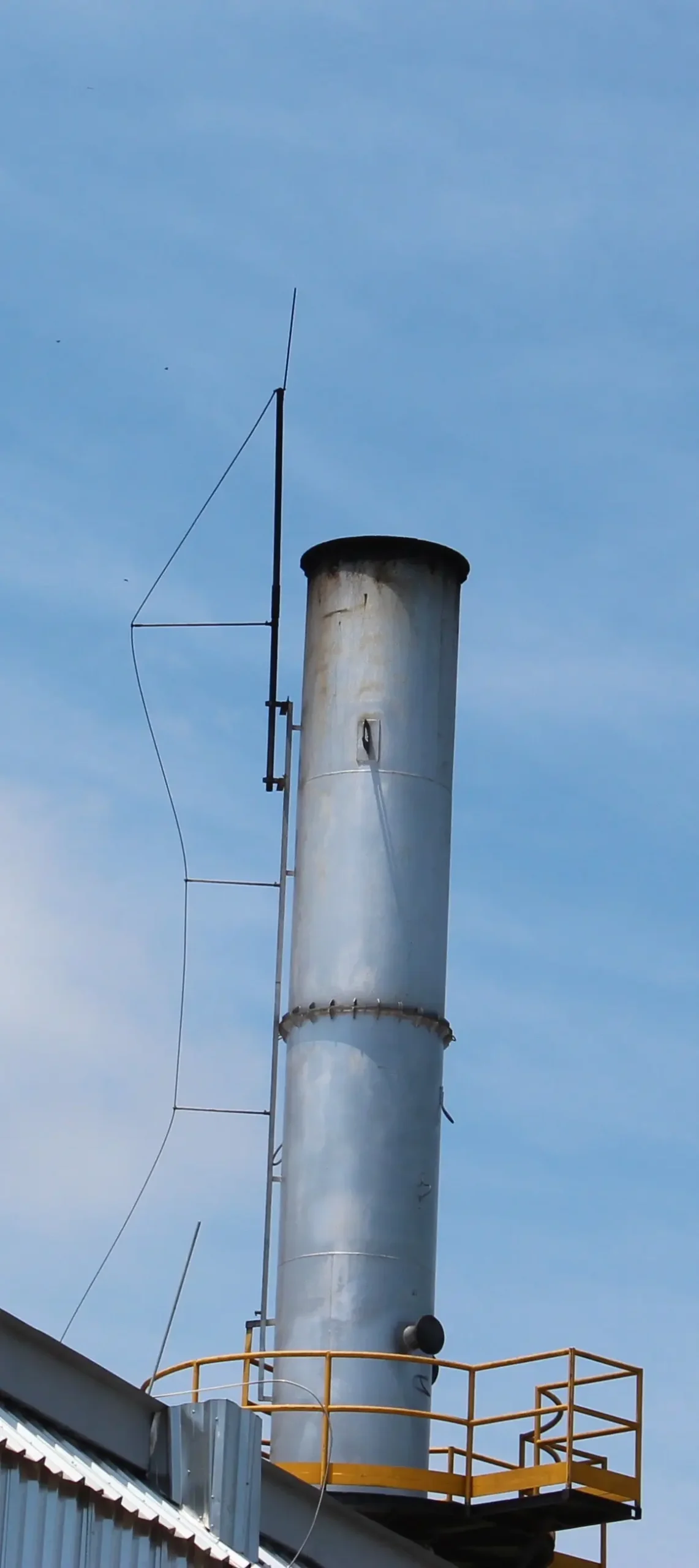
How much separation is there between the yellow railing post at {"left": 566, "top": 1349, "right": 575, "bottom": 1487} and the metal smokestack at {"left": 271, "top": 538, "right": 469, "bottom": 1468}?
5.96 ft

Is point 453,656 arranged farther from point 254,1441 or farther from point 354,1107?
point 254,1441

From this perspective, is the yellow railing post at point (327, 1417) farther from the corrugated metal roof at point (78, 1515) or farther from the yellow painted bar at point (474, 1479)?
the corrugated metal roof at point (78, 1515)

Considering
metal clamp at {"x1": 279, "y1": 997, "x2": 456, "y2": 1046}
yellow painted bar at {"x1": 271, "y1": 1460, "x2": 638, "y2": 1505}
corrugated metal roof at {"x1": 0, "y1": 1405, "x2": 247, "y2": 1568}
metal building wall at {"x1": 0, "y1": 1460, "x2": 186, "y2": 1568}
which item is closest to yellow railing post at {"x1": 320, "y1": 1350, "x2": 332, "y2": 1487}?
yellow painted bar at {"x1": 271, "y1": 1460, "x2": 638, "y2": 1505}

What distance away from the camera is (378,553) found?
1036 inches

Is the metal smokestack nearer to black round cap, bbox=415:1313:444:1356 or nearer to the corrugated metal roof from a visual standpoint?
black round cap, bbox=415:1313:444:1356

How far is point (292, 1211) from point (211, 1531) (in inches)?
243

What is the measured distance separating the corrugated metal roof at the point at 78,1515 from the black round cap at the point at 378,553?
10700 mm

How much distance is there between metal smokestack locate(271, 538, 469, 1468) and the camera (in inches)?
947

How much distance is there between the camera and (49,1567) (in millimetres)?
16797

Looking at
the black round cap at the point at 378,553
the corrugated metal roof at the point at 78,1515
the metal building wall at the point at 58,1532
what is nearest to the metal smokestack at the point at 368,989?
the black round cap at the point at 378,553

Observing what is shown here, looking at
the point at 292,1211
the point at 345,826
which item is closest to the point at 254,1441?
the point at 292,1211

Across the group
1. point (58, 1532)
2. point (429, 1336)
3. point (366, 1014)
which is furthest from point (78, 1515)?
point (366, 1014)

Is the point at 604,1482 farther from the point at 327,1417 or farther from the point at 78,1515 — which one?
the point at 78,1515

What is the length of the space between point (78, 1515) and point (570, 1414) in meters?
6.45
